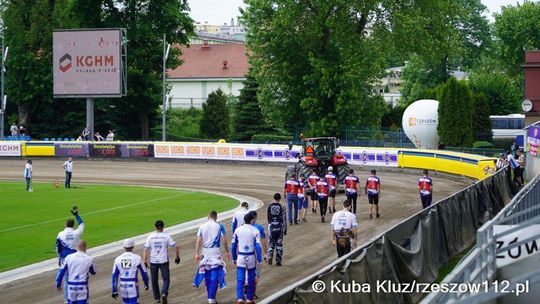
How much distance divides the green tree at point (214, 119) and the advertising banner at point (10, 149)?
25.4 m

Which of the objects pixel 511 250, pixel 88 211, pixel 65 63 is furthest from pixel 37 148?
pixel 511 250

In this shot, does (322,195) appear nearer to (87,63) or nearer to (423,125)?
(423,125)

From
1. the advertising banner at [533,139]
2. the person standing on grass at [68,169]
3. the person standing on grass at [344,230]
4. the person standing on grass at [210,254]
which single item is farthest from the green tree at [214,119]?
the person standing on grass at [210,254]

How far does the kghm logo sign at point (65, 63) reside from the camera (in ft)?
203

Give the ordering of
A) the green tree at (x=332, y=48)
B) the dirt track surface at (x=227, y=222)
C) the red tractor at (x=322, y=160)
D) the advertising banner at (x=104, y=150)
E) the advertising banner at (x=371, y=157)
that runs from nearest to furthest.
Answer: the dirt track surface at (x=227, y=222) → the red tractor at (x=322, y=160) → the advertising banner at (x=371, y=157) → the advertising banner at (x=104, y=150) → the green tree at (x=332, y=48)

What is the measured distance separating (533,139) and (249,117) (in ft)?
149

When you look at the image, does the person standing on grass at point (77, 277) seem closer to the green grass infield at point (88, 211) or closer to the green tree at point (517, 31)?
the green grass infield at point (88, 211)

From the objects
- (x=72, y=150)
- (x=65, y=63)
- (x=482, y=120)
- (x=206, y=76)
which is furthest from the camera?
(x=206, y=76)

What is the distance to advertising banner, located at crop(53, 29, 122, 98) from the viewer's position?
6125 centimetres

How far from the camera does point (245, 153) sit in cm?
5706

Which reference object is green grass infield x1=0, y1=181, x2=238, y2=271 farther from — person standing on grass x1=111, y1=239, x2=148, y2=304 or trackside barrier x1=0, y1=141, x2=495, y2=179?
trackside barrier x1=0, y1=141, x2=495, y2=179

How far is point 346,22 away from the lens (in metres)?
67.1

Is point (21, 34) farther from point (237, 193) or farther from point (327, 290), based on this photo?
point (327, 290)

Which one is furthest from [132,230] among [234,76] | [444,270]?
[234,76]
